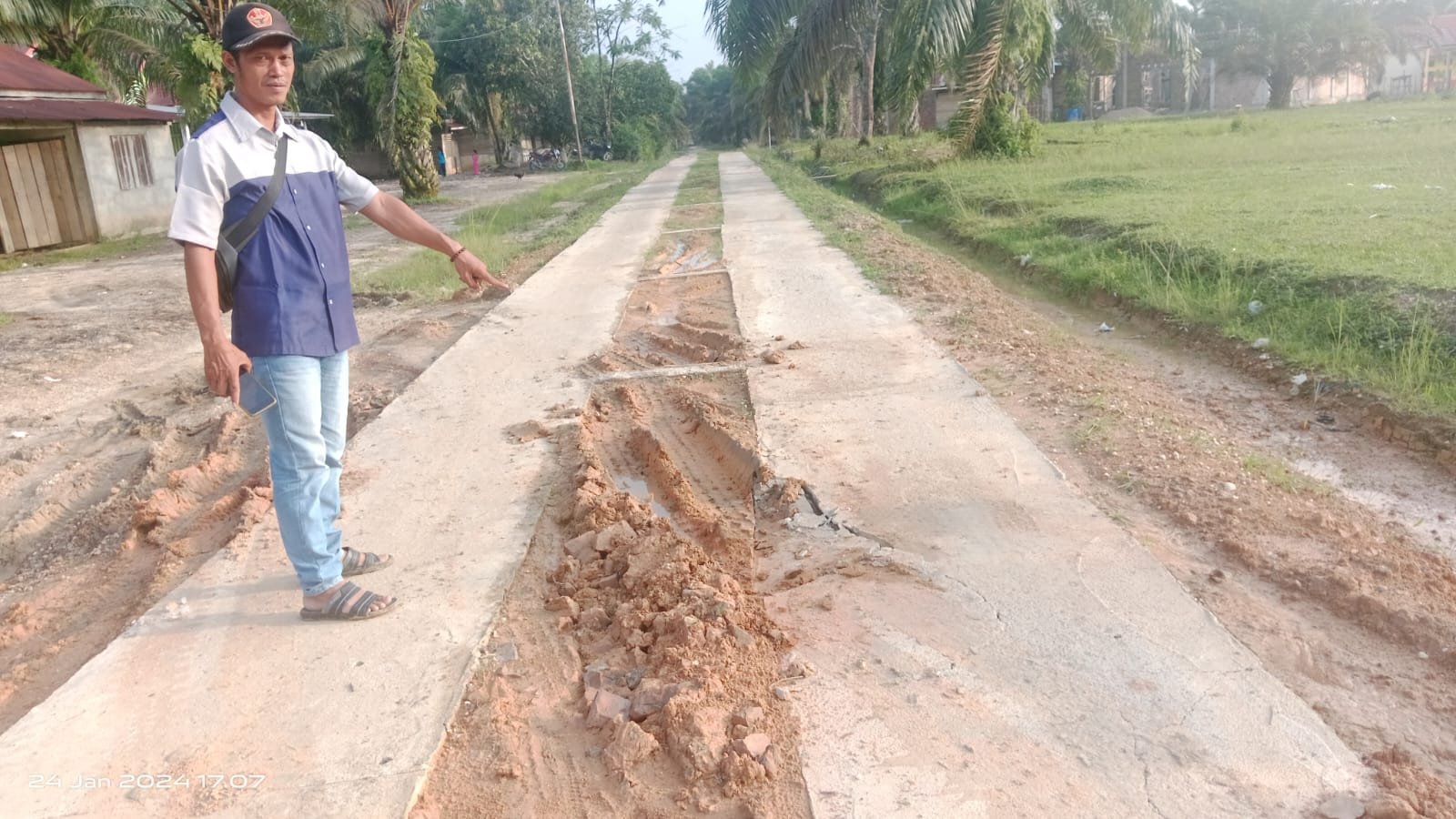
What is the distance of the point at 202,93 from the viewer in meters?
18.3

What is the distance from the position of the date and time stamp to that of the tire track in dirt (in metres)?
0.47

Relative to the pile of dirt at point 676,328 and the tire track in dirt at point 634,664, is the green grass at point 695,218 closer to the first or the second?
the pile of dirt at point 676,328

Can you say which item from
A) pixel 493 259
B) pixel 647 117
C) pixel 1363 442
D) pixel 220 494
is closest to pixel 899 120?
pixel 493 259

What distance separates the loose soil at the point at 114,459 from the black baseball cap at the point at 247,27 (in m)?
2.01

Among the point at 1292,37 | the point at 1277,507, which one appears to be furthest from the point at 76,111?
the point at 1292,37

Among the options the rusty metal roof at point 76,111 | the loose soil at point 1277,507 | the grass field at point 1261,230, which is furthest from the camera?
the rusty metal roof at point 76,111

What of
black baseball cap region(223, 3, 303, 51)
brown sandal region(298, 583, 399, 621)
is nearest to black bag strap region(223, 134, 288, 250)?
black baseball cap region(223, 3, 303, 51)

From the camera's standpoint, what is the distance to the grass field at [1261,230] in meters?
6.00

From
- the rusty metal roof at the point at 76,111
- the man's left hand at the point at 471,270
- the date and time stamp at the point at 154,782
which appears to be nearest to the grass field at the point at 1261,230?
the man's left hand at the point at 471,270

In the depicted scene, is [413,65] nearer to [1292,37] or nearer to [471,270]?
[471,270]

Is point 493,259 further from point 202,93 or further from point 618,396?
point 202,93

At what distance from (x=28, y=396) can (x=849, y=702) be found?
681 centimetres

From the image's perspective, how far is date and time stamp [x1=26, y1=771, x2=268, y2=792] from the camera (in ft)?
8.07

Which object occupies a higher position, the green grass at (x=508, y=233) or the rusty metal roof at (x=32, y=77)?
the rusty metal roof at (x=32, y=77)
